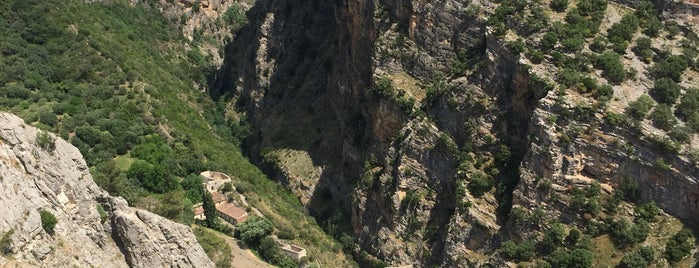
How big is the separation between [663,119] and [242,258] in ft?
A: 112

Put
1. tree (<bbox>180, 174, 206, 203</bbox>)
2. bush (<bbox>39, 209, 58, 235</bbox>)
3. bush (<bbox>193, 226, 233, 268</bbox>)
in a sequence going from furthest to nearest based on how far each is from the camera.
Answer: tree (<bbox>180, 174, 206, 203</bbox>) < bush (<bbox>193, 226, 233, 268</bbox>) < bush (<bbox>39, 209, 58, 235</bbox>)

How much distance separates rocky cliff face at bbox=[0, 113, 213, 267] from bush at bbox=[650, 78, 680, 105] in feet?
119

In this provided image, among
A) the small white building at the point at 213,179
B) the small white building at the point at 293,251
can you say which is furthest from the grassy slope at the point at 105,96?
the small white building at the point at 293,251

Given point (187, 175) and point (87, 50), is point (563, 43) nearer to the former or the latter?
point (187, 175)

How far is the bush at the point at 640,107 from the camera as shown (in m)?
49.8

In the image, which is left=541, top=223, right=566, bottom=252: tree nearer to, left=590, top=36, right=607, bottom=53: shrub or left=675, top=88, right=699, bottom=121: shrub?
left=675, top=88, right=699, bottom=121: shrub

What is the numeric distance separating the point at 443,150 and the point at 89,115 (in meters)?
34.2

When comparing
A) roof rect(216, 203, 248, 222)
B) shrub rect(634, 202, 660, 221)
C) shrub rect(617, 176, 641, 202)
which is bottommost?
roof rect(216, 203, 248, 222)

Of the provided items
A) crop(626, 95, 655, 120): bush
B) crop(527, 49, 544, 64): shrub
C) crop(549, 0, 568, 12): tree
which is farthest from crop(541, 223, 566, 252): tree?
crop(549, 0, 568, 12): tree

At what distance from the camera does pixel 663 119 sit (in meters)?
49.3

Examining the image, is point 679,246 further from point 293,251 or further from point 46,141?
point 46,141

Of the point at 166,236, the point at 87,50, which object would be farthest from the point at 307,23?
the point at 166,236

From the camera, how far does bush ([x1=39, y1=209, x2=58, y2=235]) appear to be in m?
30.4

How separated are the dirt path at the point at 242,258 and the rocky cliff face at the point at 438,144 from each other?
11.6 m
